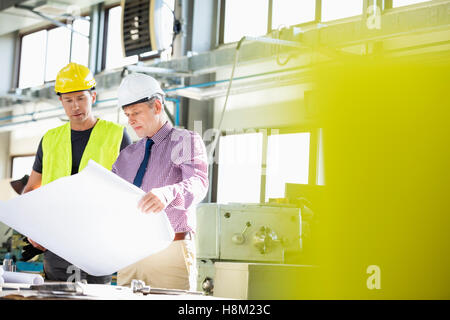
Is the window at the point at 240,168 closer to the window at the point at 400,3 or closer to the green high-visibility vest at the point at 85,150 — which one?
the window at the point at 400,3

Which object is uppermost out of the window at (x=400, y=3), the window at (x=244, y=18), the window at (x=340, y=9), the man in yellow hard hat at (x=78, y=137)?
the window at (x=244, y=18)

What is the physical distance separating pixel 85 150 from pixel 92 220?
75 centimetres

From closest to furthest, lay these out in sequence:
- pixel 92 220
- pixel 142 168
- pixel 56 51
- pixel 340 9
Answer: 1. pixel 92 220
2. pixel 142 168
3. pixel 340 9
4. pixel 56 51

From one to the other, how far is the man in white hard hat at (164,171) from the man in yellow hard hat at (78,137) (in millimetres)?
230

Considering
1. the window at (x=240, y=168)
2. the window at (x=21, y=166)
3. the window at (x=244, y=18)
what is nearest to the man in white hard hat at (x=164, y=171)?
the window at (x=240, y=168)

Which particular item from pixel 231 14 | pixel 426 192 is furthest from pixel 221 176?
pixel 426 192

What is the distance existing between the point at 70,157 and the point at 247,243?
1159 mm

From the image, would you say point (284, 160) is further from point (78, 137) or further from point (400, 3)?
point (78, 137)

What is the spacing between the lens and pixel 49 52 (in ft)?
30.6

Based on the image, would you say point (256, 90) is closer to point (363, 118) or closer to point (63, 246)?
point (63, 246)

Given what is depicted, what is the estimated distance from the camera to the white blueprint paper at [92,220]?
4.78 ft

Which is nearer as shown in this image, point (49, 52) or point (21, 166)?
point (49, 52)

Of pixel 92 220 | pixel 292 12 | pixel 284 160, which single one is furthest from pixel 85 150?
pixel 292 12

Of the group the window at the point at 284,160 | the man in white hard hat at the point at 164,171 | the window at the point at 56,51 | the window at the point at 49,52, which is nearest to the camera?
the man in white hard hat at the point at 164,171
